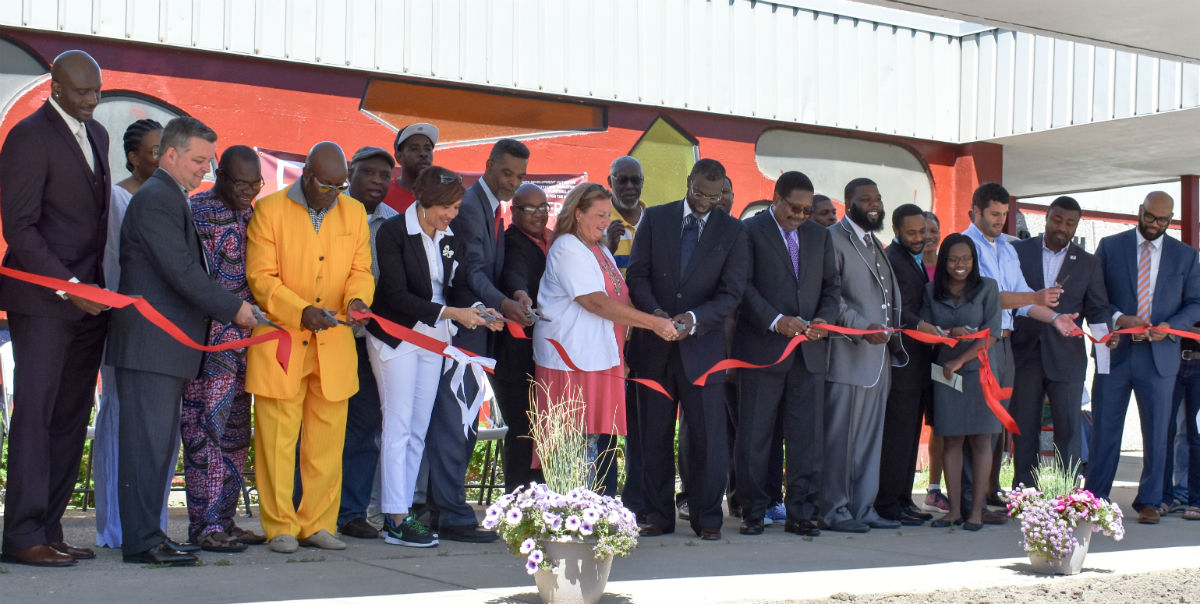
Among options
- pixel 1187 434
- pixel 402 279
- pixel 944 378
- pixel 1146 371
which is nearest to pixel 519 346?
pixel 402 279

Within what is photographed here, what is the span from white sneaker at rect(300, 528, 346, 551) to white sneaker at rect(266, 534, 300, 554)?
0.41ft

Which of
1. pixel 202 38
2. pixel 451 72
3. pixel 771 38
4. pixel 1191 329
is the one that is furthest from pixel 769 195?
pixel 202 38

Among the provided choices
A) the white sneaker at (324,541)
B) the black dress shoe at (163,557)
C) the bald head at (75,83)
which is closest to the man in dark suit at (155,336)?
the black dress shoe at (163,557)

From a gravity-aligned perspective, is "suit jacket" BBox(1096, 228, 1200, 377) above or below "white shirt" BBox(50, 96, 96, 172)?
below

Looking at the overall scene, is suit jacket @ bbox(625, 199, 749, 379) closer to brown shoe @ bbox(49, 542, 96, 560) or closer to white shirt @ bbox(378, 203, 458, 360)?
white shirt @ bbox(378, 203, 458, 360)

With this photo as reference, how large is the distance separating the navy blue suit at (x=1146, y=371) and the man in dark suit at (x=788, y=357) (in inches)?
97.7

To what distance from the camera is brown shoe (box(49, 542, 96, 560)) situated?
5.54 m

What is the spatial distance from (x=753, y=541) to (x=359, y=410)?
2.22 metres

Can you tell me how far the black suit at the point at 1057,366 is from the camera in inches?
332

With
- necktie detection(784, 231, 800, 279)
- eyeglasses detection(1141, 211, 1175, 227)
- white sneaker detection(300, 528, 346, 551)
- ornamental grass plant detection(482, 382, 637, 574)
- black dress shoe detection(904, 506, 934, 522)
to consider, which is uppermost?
eyeglasses detection(1141, 211, 1175, 227)

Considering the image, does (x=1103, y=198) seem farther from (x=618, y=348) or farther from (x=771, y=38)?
(x=618, y=348)

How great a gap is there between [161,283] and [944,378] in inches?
184

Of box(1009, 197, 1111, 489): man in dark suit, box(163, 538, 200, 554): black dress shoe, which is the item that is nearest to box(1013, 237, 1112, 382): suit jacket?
box(1009, 197, 1111, 489): man in dark suit

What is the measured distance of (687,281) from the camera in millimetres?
6988
